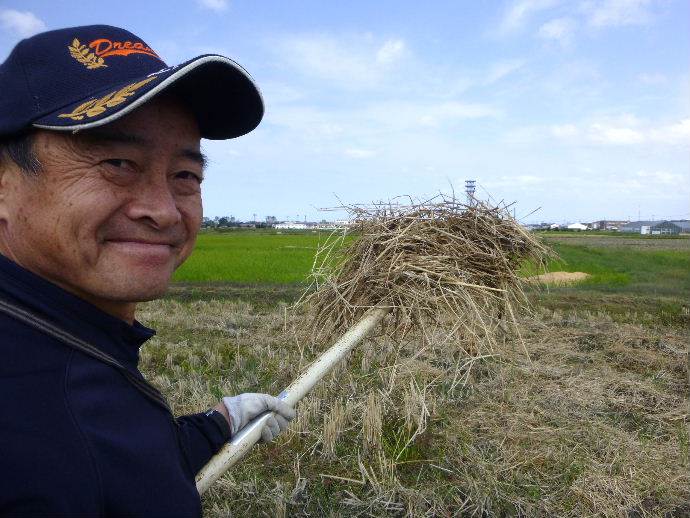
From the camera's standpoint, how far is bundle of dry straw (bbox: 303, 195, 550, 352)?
8.24 ft

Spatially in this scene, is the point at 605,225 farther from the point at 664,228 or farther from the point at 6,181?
the point at 6,181

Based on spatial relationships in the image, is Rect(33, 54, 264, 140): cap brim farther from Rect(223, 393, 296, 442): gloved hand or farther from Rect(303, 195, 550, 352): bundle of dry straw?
Rect(303, 195, 550, 352): bundle of dry straw

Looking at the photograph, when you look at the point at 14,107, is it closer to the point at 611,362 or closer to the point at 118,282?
the point at 118,282

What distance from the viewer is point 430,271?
→ 8.23 feet

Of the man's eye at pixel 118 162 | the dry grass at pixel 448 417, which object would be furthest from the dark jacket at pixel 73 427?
the dry grass at pixel 448 417

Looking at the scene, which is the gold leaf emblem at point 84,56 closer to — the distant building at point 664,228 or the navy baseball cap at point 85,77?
the navy baseball cap at point 85,77

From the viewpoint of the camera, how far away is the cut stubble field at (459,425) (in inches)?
110

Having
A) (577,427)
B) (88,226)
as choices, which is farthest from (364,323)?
(577,427)

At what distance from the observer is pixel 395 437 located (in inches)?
129

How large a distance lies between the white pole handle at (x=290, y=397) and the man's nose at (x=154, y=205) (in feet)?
2.49

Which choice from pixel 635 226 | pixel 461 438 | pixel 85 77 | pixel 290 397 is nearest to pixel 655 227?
pixel 635 226

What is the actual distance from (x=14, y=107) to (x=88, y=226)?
25 centimetres

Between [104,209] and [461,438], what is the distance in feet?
9.81

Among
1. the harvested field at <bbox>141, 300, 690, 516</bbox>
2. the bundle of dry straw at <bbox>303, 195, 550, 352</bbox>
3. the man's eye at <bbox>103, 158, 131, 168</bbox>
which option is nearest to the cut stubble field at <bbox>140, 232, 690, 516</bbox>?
the harvested field at <bbox>141, 300, 690, 516</bbox>
